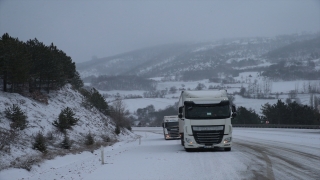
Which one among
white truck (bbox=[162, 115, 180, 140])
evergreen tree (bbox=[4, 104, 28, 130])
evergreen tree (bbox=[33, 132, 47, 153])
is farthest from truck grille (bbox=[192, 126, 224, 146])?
white truck (bbox=[162, 115, 180, 140])

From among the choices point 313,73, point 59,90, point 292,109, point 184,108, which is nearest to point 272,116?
point 292,109

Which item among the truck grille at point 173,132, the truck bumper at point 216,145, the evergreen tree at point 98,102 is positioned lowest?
the truck grille at point 173,132

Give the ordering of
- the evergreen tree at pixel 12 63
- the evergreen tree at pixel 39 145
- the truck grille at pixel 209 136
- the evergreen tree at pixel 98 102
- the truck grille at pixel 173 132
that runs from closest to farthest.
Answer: the evergreen tree at pixel 39 145 < the truck grille at pixel 209 136 < the evergreen tree at pixel 12 63 < the truck grille at pixel 173 132 < the evergreen tree at pixel 98 102

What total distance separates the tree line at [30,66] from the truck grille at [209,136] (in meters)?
14.3

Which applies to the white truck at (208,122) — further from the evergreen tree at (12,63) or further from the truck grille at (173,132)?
the truck grille at (173,132)

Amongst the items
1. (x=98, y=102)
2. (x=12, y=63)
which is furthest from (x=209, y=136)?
(x=98, y=102)

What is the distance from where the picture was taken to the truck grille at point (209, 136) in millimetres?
20641

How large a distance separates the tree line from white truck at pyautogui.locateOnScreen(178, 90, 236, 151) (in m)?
13.3

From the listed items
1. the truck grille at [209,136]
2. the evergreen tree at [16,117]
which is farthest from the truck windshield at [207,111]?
the evergreen tree at [16,117]

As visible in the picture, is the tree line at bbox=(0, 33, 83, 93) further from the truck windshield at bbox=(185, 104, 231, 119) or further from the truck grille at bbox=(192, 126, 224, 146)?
the truck grille at bbox=(192, 126, 224, 146)

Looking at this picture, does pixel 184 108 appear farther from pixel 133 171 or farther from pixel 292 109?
pixel 292 109

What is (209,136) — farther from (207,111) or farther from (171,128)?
(171,128)

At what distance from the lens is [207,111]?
68.6 feet

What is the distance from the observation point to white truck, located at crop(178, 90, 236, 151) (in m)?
20.7
